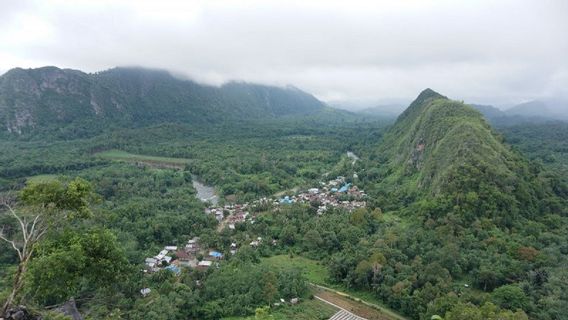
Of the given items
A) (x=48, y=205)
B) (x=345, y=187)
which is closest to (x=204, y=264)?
(x=48, y=205)

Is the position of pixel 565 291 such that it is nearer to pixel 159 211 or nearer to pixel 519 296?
pixel 519 296

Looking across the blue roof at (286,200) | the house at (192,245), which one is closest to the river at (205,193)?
the blue roof at (286,200)

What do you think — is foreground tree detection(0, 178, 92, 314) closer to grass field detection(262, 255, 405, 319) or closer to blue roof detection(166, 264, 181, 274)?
blue roof detection(166, 264, 181, 274)

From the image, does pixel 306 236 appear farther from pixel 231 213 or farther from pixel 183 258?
pixel 231 213

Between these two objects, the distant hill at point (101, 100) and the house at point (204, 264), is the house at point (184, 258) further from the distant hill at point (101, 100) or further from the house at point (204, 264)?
the distant hill at point (101, 100)

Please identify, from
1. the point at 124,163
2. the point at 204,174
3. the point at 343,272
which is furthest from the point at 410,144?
the point at 124,163
